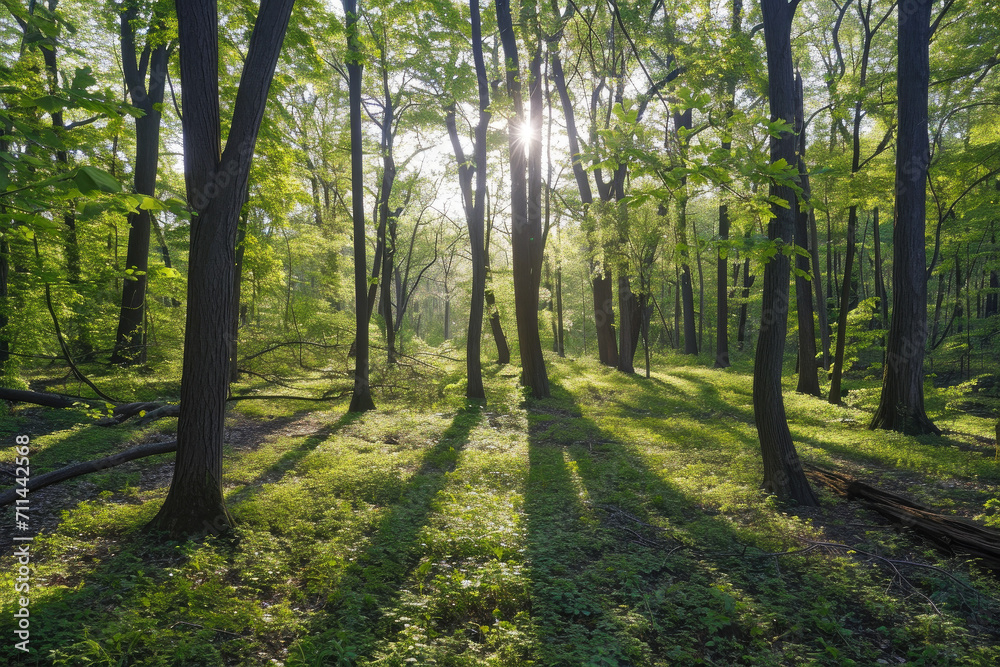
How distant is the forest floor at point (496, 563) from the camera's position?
9.51 ft

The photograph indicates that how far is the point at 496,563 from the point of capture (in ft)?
12.8

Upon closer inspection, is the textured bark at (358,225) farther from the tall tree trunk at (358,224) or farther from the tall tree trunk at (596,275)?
the tall tree trunk at (596,275)

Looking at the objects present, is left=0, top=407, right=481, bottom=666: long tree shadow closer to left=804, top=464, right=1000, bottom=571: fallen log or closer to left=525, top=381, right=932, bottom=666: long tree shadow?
left=525, top=381, right=932, bottom=666: long tree shadow

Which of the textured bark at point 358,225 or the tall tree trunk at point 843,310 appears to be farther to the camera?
the tall tree trunk at point 843,310

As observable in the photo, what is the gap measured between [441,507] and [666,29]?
434 inches

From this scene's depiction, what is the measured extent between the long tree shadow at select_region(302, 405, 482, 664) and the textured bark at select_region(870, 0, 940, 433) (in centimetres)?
830

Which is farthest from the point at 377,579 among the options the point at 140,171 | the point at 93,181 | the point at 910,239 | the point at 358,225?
the point at 140,171

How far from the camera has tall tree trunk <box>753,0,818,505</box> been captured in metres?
5.29

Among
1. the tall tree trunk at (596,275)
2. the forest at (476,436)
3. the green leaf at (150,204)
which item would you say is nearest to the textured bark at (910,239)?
the forest at (476,436)

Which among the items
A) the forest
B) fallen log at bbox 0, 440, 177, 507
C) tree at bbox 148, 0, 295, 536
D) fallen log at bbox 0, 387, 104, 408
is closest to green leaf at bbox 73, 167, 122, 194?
the forest

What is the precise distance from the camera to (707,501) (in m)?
5.50

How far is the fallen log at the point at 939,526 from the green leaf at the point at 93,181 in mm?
6372

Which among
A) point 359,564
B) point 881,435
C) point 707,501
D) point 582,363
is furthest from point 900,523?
point 582,363

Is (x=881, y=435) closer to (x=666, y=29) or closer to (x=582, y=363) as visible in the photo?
(x=666, y=29)
